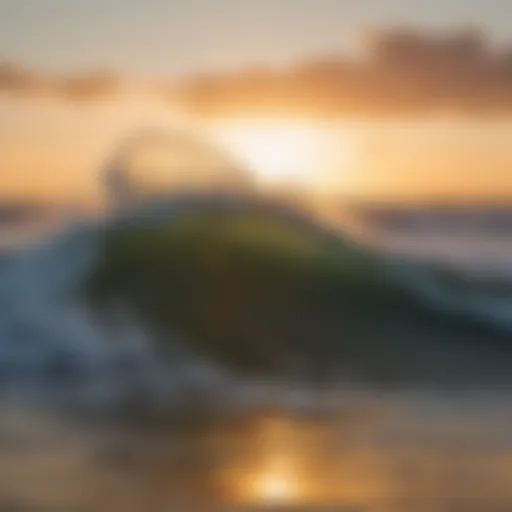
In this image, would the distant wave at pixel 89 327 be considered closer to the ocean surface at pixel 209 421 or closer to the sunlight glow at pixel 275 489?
the ocean surface at pixel 209 421

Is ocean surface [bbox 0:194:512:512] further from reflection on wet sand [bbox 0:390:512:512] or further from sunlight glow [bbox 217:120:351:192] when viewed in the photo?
sunlight glow [bbox 217:120:351:192]

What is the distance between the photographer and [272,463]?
0.95 metres

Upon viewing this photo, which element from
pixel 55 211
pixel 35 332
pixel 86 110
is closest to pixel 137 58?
pixel 86 110

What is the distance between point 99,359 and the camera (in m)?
1.15

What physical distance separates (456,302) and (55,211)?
0.56m

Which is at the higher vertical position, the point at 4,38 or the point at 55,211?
the point at 4,38

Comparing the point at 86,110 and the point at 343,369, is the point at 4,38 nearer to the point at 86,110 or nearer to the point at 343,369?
the point at 86,110

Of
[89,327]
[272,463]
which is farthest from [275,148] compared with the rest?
[272,463]

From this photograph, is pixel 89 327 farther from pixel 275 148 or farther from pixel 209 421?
pixel 275 148

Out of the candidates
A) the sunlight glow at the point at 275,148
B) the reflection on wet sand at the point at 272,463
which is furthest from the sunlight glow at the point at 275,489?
the sunlight glow at the point at 275,148

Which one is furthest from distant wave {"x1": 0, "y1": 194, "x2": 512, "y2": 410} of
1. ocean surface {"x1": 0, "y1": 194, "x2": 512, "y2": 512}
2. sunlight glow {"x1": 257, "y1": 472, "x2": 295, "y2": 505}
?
sunlight glow {"x1": 257, "y1": 472, "x2": 295, "y2": 505}

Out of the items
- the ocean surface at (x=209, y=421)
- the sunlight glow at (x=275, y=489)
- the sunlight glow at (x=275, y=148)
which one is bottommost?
the sunlight glow at (x=275, y=489)

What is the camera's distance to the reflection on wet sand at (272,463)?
88 cm

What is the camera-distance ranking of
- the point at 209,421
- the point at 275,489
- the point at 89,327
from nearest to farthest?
the point at 275,489
the point at 209,421
the point at 89,327
